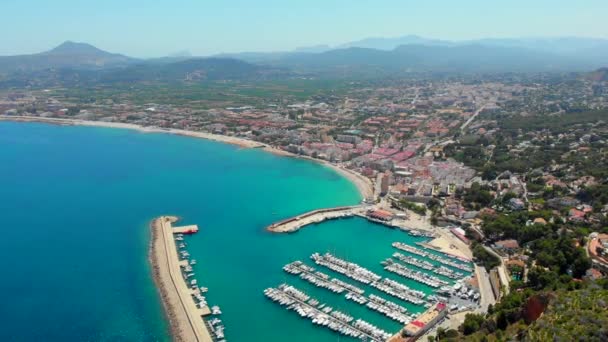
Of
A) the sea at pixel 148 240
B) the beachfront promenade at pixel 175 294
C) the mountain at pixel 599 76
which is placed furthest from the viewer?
the mountain at pixel 599 76

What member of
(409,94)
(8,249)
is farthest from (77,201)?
(409,94)

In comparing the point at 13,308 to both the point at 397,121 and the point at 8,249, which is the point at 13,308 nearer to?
the point at 8,249

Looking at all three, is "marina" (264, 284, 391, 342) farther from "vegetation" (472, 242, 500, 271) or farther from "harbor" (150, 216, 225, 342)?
"vegetation" (472, 242, 500, 271)

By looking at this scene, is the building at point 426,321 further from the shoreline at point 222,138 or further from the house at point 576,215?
the shoreline at point 222,138

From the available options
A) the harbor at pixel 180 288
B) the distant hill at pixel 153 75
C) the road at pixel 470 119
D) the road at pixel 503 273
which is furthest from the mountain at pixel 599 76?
the harbor at pixel 180 288

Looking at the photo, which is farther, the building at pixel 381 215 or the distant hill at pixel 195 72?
the distant hill at pixel 195 72

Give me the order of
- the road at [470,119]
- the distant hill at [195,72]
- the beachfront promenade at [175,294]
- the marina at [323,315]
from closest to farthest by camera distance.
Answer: the marina at [323,315] → the beachfront promenade at [175,294] → the road at [470,119] → the distant hill at [195,72]

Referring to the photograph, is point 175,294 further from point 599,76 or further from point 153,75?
point 153,75
